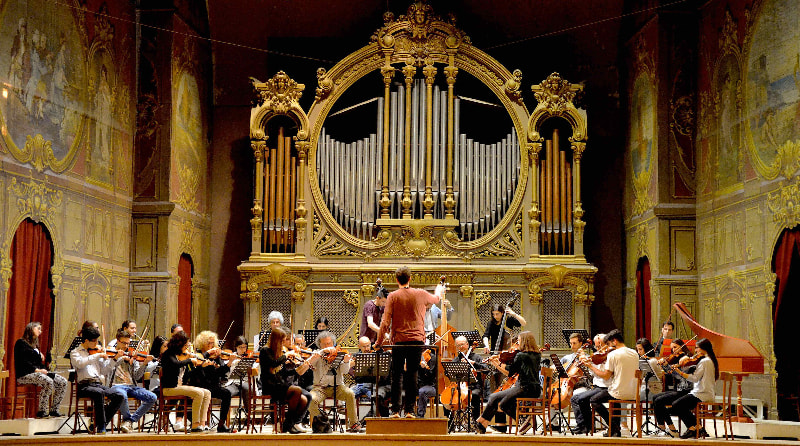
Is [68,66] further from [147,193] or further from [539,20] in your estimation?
[539,20]

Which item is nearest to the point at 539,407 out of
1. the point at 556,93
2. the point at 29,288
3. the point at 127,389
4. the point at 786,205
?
the point at 786,205

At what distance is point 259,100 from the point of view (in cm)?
1502

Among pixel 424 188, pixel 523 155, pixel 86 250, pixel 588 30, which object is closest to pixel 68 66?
pixel 86 250

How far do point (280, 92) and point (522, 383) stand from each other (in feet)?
20.1

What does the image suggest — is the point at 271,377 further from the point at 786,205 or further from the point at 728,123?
the point at 728,123

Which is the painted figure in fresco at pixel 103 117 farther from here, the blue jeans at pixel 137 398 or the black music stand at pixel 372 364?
the black music stand at pixel 372 364

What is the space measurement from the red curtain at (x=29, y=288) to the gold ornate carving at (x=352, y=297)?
4110 mm

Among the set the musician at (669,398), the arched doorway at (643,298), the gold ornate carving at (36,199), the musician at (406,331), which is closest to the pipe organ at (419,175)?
the arched doorway at (643,298)

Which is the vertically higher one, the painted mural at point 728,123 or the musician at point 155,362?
the painted mural at point 728,123

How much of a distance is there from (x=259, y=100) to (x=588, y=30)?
509 centimetres

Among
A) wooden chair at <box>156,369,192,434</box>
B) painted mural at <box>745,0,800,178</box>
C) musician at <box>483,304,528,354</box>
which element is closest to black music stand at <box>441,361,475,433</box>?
musician at <box>483,304,528,354</box>

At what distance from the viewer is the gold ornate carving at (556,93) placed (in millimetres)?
14766

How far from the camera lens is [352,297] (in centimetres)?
1462

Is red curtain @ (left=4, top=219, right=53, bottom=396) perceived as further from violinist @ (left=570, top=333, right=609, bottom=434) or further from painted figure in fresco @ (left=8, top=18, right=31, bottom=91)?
violinist @ (left=570, top=333, right=609, bottom=434)
